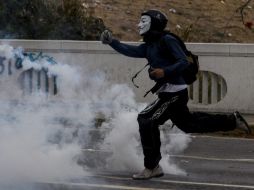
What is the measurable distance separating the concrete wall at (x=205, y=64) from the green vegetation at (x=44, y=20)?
1.90m

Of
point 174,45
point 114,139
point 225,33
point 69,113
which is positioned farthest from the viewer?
point 225,33

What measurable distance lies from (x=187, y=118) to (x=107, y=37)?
124 centimetres

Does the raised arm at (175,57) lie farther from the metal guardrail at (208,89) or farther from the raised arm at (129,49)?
the metal guardrail at (208,89)

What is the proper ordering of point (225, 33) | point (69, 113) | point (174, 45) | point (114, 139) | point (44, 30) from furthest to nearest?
point (225, 33), point (44, 30), point (69, 113), point (114, 139), point (174, 45)

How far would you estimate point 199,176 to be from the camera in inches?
357

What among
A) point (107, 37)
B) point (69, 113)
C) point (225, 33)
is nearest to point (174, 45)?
point (107, 37)

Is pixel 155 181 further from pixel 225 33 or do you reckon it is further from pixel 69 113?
pixel 225 33

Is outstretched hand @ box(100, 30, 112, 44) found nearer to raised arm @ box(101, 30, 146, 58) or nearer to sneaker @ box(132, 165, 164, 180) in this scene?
raised arm @ box(101, 30, 146, 58)

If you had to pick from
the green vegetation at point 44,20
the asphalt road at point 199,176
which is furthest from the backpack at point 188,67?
the green vegetation at point 44,20

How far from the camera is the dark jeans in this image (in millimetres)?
8422

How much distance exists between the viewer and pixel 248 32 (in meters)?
24.2

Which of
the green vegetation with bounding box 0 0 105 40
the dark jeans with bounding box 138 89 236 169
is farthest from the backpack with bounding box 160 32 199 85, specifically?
the green vegetation with bounding box 0 0 105 40

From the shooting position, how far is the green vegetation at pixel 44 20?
17969 millimetres

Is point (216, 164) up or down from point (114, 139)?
down
